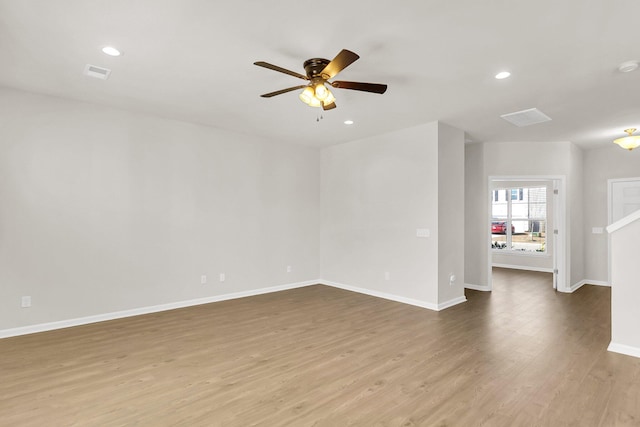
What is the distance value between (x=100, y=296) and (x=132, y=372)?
188 cm

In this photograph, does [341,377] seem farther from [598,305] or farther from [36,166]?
[598,305]

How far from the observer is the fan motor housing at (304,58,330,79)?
290cm

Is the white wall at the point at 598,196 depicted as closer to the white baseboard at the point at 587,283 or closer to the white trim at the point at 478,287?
the white baseboard at the point at 587,283

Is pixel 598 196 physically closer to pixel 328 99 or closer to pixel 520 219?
pixel 520 219

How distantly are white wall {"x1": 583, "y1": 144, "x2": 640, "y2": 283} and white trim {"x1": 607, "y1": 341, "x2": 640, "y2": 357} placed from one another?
4190mm

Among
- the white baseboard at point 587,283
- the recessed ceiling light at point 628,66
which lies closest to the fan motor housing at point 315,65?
the recessed ceiling light at point 628,66

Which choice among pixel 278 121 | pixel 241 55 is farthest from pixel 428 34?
pixel 278 121

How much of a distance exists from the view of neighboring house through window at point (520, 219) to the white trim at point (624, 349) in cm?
535

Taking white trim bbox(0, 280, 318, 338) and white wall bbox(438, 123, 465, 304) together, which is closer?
white trim bbox(0, 280, 318, 338)

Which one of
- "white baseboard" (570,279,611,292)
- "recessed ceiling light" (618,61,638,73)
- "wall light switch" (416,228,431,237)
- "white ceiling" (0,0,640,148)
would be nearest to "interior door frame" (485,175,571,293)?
"white baseboard" (570,279,611,292)

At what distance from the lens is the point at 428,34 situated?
8.38 feet

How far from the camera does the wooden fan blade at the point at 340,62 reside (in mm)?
2359

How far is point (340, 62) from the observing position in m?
2.51

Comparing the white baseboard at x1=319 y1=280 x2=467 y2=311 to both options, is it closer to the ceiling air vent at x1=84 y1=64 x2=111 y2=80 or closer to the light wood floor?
the light wood floor
